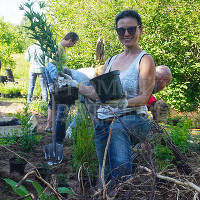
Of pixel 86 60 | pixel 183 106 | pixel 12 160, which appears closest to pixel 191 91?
pixel 183 106

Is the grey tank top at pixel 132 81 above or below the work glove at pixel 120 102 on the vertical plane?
above

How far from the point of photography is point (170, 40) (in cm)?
786

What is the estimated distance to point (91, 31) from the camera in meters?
8.54

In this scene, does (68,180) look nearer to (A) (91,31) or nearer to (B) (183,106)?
(B) (183,106)

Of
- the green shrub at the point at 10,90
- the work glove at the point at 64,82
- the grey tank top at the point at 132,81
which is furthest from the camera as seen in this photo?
the green shrub at the point at 10,90

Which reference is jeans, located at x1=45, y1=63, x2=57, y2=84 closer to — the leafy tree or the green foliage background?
the green foliage background

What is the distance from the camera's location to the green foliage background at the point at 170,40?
24.7 feet

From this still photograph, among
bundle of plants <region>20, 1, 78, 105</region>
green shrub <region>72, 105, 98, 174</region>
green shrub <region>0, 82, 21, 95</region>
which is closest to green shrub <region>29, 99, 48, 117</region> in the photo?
green shrub <region>0, 82, 21, 95</region>

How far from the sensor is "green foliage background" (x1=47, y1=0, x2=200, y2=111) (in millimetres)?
7539

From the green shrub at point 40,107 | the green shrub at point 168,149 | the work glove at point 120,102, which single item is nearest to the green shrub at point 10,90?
the green shrub at point 40,107

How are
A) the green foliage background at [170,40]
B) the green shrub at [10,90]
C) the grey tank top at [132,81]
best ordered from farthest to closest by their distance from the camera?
the green shrub at [10,90], the green foliage background at [170,40], the grey tank top at [132,81]

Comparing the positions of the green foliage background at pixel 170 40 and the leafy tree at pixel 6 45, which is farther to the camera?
the leafy tree at pixel 6 45

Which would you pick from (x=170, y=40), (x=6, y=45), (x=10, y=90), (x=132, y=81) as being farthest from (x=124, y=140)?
(x=6, y=45)

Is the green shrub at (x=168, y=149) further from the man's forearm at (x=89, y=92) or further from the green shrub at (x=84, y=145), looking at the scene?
the man's forearm at (x=89, y=92)
